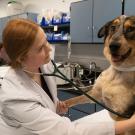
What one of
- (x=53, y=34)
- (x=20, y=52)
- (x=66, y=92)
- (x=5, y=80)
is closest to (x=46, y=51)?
(x=20, y=52)

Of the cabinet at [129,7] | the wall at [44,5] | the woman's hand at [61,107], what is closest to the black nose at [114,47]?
the woman's hand at [61,107]

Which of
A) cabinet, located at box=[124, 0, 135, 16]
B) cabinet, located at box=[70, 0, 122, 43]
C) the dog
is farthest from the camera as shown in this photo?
cabinet, located at box=[70, 0, 122, 43]

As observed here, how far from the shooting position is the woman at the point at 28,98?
3.57 ft

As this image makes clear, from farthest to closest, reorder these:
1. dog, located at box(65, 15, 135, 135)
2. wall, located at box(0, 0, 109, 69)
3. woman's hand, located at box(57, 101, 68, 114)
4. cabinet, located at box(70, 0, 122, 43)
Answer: wall, located at box(0, 0, 109, 69) < cabinet, located at box(70, 0, 122, 43) < woman's hand, located at box(57, 101, 68, 114) < dog, located at box(65, 15, 135, 135)

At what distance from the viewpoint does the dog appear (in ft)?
4.28

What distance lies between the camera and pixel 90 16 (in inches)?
128

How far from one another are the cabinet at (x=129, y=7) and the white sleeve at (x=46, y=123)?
1.85 m

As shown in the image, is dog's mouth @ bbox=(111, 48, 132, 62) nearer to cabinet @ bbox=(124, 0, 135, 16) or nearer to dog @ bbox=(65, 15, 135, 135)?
dog @ bbox=(65, 15, 135, 135)

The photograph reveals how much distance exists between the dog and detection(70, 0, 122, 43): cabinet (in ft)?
4.89

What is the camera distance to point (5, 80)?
3.92ft

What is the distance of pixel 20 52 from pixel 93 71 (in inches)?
101

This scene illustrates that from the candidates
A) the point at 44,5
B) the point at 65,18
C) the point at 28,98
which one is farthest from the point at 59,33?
the point at 28,98

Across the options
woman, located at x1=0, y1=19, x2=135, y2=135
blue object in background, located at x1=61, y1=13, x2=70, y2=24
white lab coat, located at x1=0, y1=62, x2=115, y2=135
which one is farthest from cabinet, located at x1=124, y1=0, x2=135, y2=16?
white lab coat, located at x1=0, y1=62, x2=115, y2=135

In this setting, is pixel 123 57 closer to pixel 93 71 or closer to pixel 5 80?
pixel 5 80
